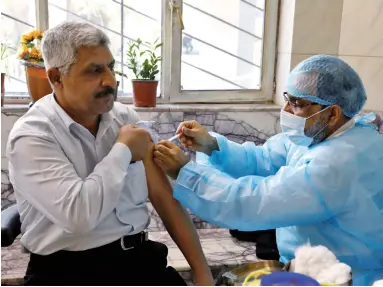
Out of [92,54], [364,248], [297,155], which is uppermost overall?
[92,54]

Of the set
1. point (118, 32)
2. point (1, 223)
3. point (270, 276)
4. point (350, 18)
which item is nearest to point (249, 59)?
point (350, 18)

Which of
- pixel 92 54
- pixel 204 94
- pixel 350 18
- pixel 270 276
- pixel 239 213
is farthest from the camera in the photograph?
pixel 204 94

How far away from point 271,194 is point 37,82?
1503 millimetres

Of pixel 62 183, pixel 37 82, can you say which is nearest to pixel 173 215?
pixel 62 183

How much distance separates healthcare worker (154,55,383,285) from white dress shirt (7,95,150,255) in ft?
0.77

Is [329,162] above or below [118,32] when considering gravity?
below

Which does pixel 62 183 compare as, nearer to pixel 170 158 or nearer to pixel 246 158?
pixel 170 158

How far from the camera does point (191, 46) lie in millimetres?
2941

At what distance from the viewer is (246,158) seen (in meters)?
2.13

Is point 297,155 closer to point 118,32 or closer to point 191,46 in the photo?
point 191,46

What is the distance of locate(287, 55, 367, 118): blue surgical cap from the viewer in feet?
5.61

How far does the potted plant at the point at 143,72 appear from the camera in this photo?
2732 millimetres

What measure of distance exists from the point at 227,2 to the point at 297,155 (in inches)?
55.9

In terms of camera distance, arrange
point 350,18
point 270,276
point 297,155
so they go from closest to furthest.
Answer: point 270,276
point 297,155
point 350,18
